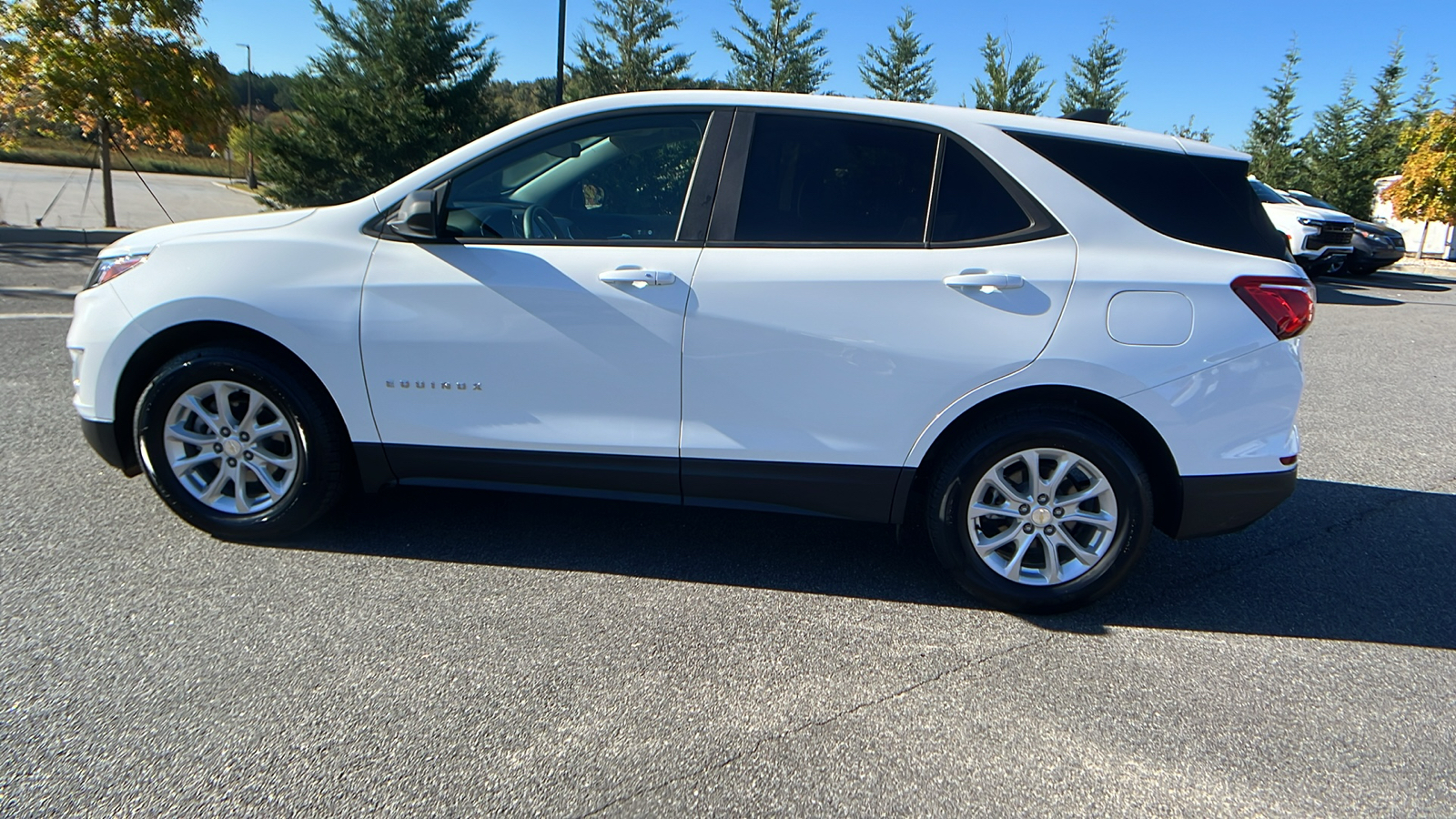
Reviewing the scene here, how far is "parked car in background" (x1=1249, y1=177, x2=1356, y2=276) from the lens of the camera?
15.7 meters

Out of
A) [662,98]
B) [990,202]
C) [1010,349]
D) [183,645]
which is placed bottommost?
[183,645]

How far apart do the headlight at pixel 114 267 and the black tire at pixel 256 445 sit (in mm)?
401

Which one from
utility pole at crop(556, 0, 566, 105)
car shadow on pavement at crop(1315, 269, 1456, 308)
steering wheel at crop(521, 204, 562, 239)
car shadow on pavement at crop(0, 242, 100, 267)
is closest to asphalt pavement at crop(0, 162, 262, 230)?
car shadow on pavement at crop(0, 242, 100, 267)

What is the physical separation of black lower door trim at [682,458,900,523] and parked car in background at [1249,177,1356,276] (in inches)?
588

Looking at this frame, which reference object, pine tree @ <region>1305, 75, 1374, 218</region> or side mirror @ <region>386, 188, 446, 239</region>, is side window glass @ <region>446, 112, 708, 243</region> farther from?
pine tree @ <region>1305, 75, 1374, 218</region>

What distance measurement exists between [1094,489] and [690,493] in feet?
4.71

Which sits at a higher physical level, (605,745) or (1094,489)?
(1094,489)

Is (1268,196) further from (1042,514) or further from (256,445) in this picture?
(256,445)

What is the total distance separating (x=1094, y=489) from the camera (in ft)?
11.0

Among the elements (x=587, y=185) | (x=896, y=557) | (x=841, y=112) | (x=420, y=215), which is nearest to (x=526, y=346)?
(x=420, y=215)

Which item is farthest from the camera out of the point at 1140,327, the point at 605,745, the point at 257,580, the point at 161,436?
the point at 161,436

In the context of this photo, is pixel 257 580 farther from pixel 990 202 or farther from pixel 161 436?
pixel 990 202

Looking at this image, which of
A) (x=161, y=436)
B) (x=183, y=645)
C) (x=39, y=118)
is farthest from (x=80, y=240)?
(x=183, y=645)

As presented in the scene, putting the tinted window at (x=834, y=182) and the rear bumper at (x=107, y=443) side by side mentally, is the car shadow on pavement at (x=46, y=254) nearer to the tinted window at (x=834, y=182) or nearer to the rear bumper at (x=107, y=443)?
the rear bumper at (x=107, y=443)
